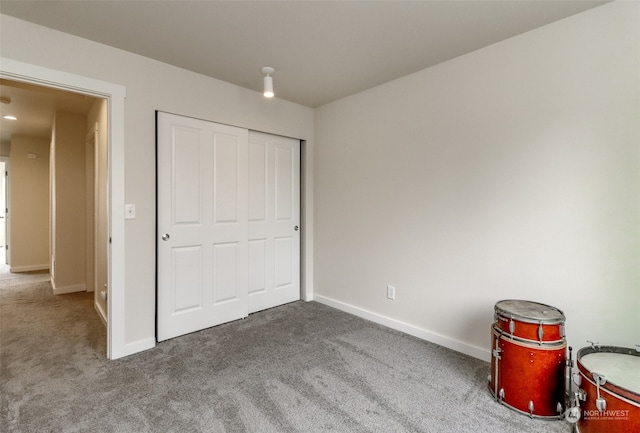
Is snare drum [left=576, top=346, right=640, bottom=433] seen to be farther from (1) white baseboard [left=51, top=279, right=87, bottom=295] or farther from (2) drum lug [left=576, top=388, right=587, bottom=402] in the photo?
(1) white baseboard [left=51, top=279, right=87, bottom=295]

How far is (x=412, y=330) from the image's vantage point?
2908mm

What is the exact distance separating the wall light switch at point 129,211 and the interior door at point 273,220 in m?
1.18

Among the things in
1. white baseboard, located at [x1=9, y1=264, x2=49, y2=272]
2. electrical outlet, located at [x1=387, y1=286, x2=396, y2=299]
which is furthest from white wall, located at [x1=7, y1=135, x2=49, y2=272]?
electrical outlet, located at [x1=387, y1=286, x2=396, y2=299]

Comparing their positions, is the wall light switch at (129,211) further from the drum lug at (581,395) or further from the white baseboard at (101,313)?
the drum lug at (581,395)

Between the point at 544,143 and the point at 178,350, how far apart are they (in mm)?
3149

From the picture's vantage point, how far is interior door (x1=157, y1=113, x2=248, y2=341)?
9.07ft

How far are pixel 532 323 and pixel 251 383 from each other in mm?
1755

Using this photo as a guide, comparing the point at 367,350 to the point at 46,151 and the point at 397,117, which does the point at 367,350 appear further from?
the point at 46,151

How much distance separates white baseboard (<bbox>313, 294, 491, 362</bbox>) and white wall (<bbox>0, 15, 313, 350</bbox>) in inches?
74.9

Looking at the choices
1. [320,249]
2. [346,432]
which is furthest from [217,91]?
[346,432]

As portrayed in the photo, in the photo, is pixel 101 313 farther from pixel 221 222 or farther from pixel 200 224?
pixel 221 222

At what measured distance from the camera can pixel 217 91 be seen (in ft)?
9.96

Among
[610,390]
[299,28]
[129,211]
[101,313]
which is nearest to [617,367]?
[610,390]

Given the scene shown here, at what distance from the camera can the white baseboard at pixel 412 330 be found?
2461mm
